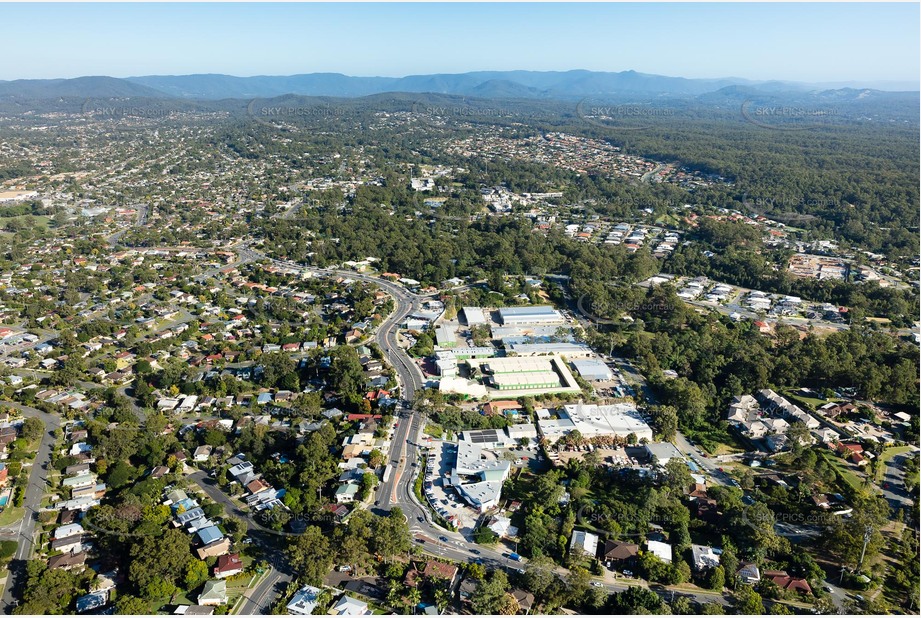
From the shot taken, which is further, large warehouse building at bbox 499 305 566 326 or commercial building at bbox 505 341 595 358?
large warehouse building at bbox 499 305 566 326

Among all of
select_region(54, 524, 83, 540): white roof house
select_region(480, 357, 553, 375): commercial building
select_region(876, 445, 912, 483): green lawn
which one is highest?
select_region(480, 357, 553, 375): commercial building

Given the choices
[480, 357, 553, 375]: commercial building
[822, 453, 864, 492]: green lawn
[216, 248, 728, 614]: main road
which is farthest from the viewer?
[480, 357, 553, 375]: commercial building

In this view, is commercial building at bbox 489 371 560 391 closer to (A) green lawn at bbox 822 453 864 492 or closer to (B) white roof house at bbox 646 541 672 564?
(B) white roof house at bbox 646 541 672 564

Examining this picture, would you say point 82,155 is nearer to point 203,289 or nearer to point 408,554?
point 203,289

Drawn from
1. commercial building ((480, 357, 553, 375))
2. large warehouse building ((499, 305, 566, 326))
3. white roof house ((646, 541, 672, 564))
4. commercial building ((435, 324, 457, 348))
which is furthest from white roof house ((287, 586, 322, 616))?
large warehouse building ((499, 305, 566, 326))

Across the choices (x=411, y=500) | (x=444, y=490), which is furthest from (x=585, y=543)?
(x=411, y=500)

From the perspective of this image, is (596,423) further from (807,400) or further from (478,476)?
(807,400)

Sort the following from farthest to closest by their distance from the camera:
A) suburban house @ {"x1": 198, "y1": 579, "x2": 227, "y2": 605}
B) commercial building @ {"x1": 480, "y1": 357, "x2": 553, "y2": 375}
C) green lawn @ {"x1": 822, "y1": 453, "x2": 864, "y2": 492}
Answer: commercial building @ {"x1": 480, "y1": 357, "x2": 553, "y2": 375} → green lawn @ {"x1": 822, "y1": 453, "x2": 864, "y2": 492} → suburban house @ {"x1": 198, "y1": 579, "x2": 227, "y2": 605}
